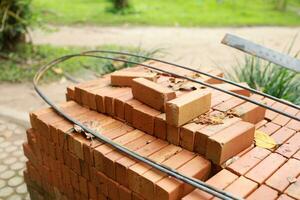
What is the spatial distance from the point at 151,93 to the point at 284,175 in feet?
2.66

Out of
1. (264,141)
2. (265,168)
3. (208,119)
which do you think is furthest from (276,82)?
(265,168)

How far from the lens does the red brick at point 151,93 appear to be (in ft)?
6.46

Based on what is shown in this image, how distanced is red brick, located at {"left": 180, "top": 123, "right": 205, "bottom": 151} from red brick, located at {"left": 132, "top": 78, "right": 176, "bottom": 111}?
203 mm

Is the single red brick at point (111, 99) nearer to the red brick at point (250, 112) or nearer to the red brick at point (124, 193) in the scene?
the red brick at point (124, 193)

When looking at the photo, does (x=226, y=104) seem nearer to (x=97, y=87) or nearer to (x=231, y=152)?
A: (x=231, y=152)

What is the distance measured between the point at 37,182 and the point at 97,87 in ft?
2.77

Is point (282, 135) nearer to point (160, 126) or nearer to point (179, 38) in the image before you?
point (160, 126)

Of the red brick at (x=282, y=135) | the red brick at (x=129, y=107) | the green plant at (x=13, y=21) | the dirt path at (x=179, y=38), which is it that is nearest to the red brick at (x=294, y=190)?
the red brick at (x=282, y=135)

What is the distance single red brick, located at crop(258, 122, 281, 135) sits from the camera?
6.89 feet

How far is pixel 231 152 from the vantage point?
5.88 feet

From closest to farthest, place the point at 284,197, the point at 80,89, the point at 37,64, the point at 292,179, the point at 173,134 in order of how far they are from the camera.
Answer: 1. the point at 284,197
2. the point at 292,179
3. the point at 173,134
4. the point at 80,89
5. the point at 37,64

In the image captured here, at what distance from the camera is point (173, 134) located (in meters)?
1.90

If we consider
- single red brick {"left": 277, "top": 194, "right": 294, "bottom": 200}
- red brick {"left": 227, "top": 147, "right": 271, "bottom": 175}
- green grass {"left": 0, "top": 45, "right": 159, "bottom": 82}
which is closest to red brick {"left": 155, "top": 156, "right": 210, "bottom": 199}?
red brick {"left": 227, "top": 147, "right": 271, "bottom": 175}

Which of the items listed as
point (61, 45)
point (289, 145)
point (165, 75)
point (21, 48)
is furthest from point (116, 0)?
point (289, 145)
